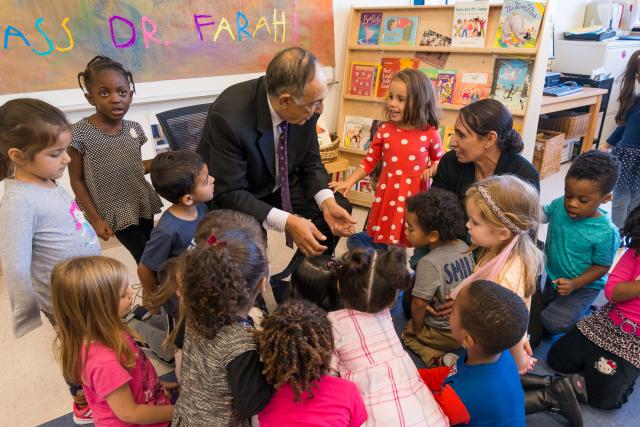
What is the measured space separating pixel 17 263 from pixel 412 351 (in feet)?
4.92

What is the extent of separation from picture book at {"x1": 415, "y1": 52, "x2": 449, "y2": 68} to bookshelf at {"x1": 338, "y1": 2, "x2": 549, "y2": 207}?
0.02 m

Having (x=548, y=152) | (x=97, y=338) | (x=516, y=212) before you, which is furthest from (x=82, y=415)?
(x=548, y=152)

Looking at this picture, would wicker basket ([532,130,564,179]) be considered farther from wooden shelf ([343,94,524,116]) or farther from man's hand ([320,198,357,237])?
man's hand ([320,198,357,237])

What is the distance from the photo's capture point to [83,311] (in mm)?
1127

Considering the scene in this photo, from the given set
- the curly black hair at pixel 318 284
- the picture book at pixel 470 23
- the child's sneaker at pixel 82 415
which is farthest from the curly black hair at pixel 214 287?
the picture book at pixel 470 23

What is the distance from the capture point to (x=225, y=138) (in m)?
1.74

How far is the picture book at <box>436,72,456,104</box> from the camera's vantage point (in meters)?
2.99

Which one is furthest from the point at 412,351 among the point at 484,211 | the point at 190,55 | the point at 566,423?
the point at 190,55

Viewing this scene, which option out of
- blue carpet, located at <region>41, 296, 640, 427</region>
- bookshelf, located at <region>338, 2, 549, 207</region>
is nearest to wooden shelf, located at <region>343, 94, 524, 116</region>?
bookshelf, located at <region>338, 2, 549, 207</region>

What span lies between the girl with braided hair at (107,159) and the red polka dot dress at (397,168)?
1.19 metres

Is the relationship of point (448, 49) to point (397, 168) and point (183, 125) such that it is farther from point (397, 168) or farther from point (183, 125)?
point (183, 125)

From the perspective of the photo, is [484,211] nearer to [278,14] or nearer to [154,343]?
[154,343]

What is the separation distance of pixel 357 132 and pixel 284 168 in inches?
65.4

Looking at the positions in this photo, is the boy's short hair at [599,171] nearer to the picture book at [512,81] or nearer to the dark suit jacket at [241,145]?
the picture book at [512,81]
